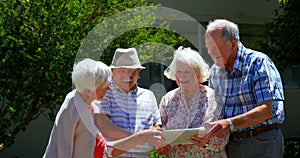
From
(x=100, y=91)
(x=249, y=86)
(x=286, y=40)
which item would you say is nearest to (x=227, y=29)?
(x=249, y=86)

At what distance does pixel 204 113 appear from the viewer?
380 centimetres

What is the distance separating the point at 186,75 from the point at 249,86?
48 cm

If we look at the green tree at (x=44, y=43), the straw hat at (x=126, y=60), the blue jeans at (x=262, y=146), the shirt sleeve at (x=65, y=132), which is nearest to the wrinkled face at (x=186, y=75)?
the straw hat at (x=126, y=60)

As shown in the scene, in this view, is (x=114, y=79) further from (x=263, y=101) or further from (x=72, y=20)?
(x=72, y=20)

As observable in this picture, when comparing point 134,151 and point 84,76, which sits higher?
point 84,76

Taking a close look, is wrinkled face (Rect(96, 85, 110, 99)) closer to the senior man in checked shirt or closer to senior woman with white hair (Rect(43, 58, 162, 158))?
senior woman with white hair (Rect(43, 58, 162, 158))

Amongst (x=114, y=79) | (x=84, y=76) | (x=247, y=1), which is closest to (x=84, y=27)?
(x=114, y=79)

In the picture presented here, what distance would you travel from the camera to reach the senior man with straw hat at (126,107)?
371 centimetres

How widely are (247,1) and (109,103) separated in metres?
7.83

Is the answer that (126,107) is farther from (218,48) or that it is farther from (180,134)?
(218,48)

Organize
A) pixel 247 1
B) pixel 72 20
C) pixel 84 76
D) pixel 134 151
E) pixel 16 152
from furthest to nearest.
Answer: pixel 247 1 < pixel 16 152 < pixel 72 20 < pixel 134 151 < pixel 84 76

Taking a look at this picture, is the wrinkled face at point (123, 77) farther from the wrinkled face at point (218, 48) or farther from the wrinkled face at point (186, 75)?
the wrinkled face at point (218, 48)

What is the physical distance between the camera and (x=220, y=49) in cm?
369

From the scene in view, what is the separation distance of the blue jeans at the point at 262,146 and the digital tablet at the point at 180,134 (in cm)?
40
